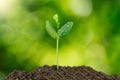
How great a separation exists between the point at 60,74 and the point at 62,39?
194 cm

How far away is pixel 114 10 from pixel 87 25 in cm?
29

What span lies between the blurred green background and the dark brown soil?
1.82 m

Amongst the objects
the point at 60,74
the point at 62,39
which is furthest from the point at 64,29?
the point at 62,39

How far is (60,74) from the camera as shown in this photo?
1828mm

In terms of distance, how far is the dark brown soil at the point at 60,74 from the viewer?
1.79 m

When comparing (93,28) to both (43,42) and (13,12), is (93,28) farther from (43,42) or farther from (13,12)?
(13,12)

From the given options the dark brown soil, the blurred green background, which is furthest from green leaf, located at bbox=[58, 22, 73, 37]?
the blurred green background

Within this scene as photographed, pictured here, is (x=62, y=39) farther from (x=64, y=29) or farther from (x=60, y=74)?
(x=60, y=74)

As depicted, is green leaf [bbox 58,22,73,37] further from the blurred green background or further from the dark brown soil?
the blurred green background

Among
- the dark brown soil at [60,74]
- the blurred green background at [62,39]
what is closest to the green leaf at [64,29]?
the dark brown soil at [60,74]

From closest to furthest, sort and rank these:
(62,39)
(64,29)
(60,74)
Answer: (60,74) → (64,29) → (62,39)

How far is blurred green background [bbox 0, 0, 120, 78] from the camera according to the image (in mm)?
3779

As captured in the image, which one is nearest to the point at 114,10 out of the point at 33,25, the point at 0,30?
the point at 33,25

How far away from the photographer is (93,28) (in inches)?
151
